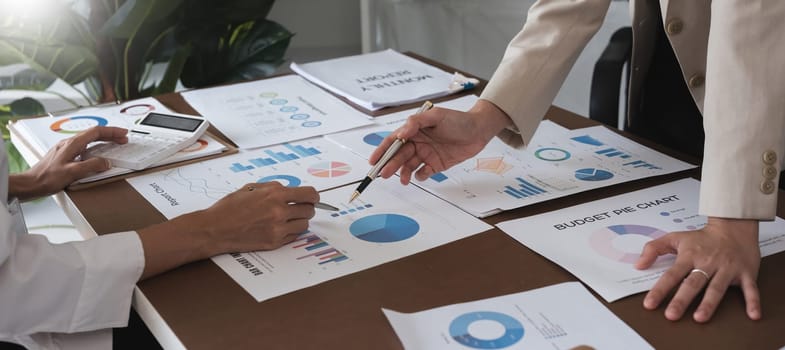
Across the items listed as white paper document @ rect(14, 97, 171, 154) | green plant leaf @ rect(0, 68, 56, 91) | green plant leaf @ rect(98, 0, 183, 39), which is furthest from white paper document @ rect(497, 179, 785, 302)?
green plant leaf @ rect(0, 68, 56, 91)

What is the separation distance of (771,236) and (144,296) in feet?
2.80

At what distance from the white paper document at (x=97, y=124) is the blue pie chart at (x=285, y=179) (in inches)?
6.5

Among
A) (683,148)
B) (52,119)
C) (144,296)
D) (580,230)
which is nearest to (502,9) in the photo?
(683,148)

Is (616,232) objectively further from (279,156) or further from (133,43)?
(133,43)

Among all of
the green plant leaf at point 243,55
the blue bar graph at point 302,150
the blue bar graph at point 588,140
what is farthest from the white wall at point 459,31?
the blue bar graph at point 302,150

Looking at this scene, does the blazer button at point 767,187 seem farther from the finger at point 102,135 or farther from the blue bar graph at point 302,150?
the finger at point 102,135

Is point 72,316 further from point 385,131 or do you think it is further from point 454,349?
point 385,131

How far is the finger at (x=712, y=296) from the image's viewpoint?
96 centimetres

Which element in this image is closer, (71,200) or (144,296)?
(144,296)

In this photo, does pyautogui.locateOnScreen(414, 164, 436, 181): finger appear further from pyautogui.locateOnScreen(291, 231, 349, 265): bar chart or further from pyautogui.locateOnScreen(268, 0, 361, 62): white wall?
pyautogui.locateOnScreen(268, 0, 361, 62): white wall

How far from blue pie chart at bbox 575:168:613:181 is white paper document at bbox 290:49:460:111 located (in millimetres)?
500

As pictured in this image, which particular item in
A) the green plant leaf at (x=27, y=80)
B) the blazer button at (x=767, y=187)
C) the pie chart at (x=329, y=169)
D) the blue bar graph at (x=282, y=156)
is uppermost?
the blazer button at (x=767, y=187)

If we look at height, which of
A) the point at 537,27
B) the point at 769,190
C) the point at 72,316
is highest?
the point at 537,27

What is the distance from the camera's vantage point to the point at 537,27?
4.96 ft
